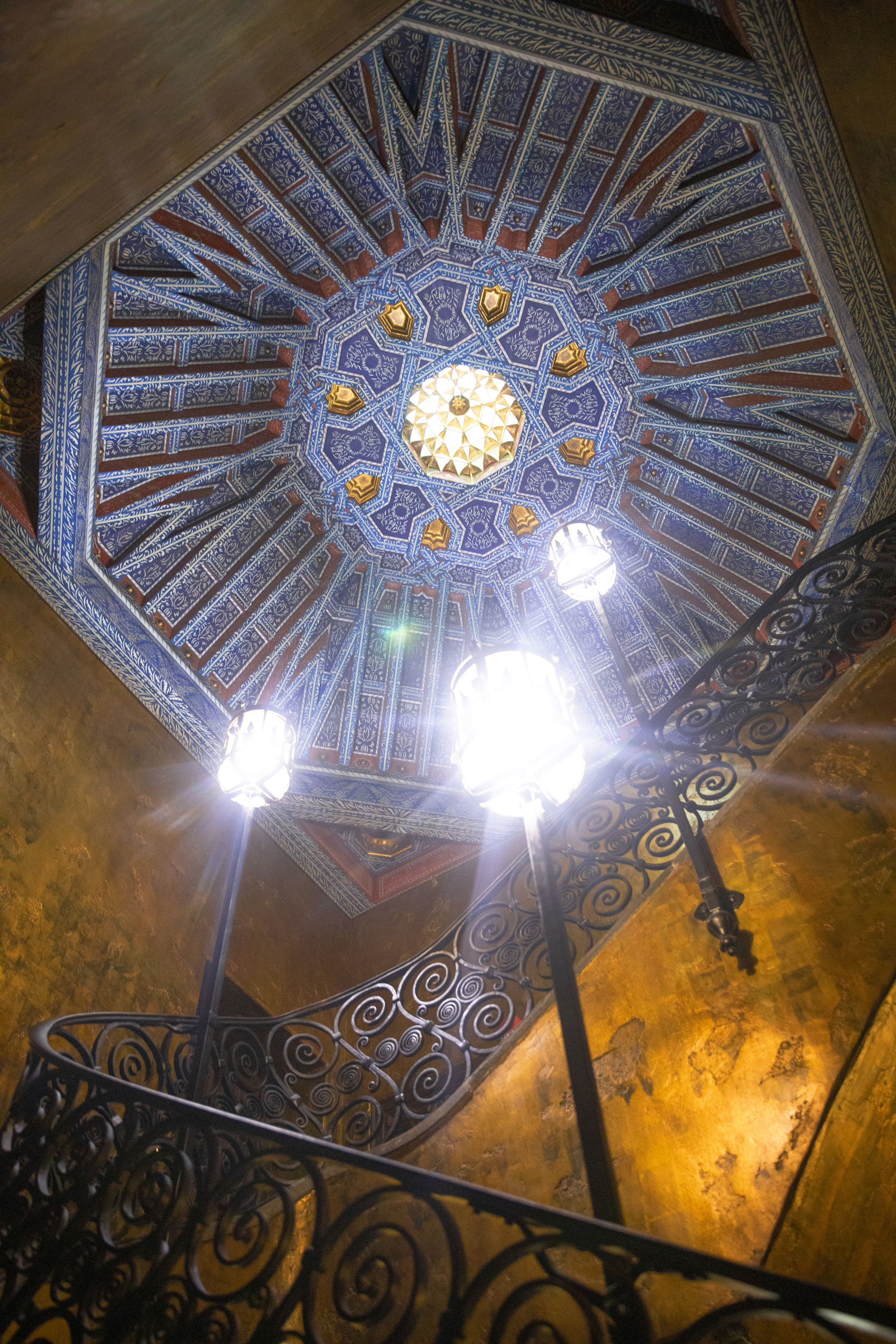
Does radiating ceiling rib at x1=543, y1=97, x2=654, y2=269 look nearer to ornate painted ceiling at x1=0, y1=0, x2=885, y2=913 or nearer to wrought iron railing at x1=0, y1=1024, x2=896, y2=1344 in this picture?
ornate painted ceiling at x1=0, y1=0, x2=885, y2=913

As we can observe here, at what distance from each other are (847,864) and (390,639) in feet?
19.8

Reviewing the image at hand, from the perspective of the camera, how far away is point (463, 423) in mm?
8383

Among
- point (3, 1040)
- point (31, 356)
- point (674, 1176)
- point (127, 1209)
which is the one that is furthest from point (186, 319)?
point (674, 1176)

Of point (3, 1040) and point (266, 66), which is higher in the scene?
point (266, 66)

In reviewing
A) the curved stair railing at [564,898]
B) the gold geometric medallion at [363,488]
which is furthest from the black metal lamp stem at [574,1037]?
the gold geometric medallion at [363,488]

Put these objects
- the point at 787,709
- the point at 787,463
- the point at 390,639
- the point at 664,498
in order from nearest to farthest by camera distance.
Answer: the point at 787,709
the point at 787,463
the point at 664,498
the point at 390,639

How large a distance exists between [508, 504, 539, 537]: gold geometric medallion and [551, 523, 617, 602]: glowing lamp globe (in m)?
2.35

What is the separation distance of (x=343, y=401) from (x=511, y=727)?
5341mm

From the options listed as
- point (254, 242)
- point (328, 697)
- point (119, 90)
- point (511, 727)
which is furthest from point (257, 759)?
point (254, 242)

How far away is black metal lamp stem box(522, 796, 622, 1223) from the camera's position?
226 cm

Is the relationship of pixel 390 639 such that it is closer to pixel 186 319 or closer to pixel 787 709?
pixel 186 319

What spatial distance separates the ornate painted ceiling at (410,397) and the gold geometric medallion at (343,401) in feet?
0.09

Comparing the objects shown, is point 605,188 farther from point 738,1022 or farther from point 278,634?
point 738,1022

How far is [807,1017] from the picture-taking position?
302 centimetres
